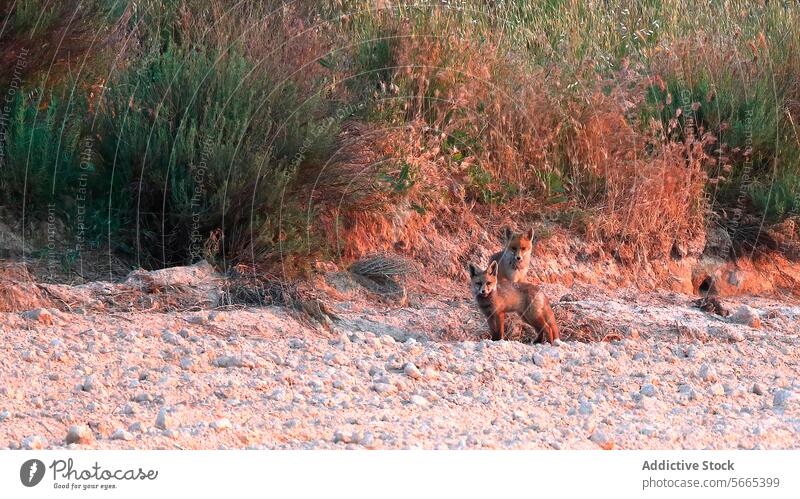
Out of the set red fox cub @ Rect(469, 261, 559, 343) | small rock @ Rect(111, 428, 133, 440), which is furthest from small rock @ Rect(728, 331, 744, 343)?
small rock @ Rect(111, 428, 133, 440)

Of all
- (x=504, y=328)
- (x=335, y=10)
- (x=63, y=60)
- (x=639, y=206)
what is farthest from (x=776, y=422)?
(x=335, y=10)

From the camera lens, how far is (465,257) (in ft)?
31.8

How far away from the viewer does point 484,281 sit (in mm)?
7816

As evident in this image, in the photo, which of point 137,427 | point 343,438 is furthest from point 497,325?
point 137,427

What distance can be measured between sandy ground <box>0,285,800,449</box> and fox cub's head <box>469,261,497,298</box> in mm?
369

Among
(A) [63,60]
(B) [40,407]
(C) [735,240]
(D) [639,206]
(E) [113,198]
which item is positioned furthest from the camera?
(C) [735,240]

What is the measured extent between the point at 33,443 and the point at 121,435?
390 millimetres

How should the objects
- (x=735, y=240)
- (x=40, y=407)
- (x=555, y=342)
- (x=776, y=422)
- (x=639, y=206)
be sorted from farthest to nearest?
(x=735, y=240) → (x=639, y=206) → (x=555, y=342) → (x=776, y=422) → (x=40, y=407)

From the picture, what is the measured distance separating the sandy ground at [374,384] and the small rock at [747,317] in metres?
0.36

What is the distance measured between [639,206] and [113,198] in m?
4.75

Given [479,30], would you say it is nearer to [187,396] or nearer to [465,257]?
[465,257]

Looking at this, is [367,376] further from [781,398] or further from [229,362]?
[781,398]

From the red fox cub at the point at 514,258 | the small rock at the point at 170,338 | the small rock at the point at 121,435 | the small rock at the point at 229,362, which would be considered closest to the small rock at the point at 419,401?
the small rock at the point at 229,362

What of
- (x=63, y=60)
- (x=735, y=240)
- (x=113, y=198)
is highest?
(x=63, y=60)
